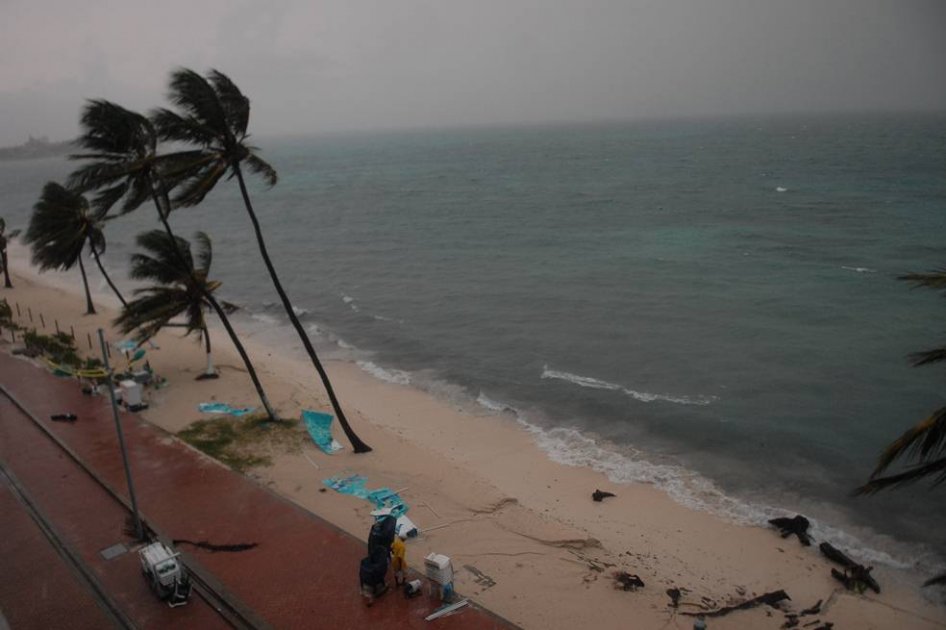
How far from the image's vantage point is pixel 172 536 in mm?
12102

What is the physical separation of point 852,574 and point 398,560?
30.6 feet

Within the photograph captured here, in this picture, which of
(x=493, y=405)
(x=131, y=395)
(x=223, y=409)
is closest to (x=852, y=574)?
(x=493, y=405)

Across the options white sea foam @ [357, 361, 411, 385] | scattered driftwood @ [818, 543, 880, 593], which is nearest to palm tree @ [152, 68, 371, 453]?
white sea foam @ [357, 361, 411, 385]

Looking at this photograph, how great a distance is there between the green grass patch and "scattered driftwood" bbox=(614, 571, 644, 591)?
27.5 feet

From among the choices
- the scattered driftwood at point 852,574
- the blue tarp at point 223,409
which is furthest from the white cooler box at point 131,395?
the scattered driftwood at point 852,574

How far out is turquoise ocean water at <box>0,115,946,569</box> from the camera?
18.5 metres

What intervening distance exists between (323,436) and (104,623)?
8.13m

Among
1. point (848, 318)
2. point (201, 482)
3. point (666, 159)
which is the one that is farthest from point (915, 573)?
point (666, 159)

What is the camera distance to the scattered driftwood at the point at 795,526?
14648 mm

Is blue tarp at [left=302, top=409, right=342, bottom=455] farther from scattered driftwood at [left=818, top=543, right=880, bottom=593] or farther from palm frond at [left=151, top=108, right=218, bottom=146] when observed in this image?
scattered driftwood at [left=818, top=543, right=880, bottom=593]

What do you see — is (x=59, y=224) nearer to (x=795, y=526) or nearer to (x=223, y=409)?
(x=223, y=409)

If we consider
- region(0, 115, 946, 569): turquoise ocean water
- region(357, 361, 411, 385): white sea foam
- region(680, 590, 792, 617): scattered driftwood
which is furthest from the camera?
region(357, 361, 411, 385): white sea foam

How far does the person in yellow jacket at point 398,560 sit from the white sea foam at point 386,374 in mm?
14347

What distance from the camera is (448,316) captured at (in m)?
32.6
